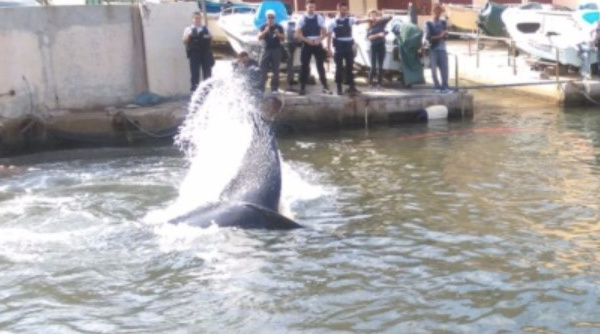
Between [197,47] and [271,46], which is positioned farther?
[271,46]

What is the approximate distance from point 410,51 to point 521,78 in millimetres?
3648

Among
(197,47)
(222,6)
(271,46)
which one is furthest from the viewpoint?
(222,6)

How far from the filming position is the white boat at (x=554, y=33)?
63.2 feet

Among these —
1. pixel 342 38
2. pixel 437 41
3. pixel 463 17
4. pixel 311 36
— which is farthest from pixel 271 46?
pixel 463 17

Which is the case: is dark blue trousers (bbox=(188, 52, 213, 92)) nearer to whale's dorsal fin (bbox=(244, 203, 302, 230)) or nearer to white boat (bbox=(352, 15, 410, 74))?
white boat (bbox=(352, 15, 410, 74))

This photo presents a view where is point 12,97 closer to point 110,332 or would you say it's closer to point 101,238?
point 101,238

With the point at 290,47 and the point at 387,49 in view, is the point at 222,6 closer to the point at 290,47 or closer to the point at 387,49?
the point at 387,49

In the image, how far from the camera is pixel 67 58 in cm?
1598

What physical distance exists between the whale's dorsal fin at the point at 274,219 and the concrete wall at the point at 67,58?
8.28 meters

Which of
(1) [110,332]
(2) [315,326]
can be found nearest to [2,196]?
(1) [110,332]

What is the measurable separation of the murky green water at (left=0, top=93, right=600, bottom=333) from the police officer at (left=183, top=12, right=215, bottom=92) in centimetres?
324

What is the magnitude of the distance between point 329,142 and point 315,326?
29.1 feet

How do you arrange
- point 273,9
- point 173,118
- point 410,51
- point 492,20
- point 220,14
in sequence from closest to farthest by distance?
point 173,118 → point 410,51 → point 273,9 → point 220,14 → point 492,20

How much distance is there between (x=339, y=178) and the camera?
40.3 feet
